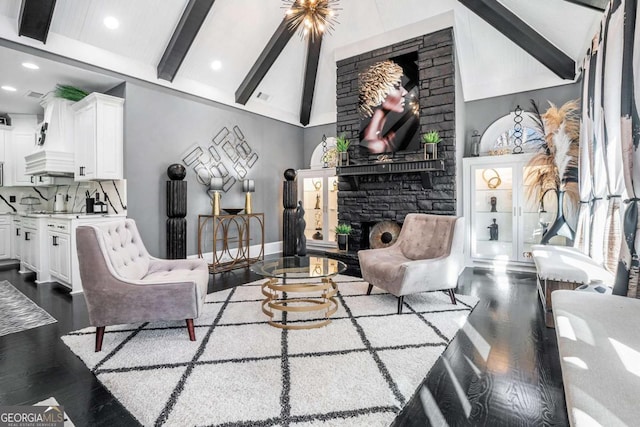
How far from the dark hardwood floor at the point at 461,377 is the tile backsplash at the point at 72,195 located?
1854 mm

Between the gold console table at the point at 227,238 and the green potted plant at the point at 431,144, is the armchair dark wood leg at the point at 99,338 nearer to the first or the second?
the gold console table at the point at 227,238

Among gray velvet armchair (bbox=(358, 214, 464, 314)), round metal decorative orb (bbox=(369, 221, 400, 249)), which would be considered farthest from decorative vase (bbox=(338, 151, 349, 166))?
gray velvet armchair (bbox=(358, 214, 464, 314))

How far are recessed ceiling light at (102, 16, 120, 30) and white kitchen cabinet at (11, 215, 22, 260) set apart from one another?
3285mm

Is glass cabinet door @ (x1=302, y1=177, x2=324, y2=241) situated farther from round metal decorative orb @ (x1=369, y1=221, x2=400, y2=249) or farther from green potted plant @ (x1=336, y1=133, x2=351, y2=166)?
round metal decorative orb @ (x1=369, y1=221, x2=400, y2=249)

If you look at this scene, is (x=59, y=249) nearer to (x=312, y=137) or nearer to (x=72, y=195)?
(x=72, y=195)

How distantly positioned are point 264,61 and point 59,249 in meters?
4.02

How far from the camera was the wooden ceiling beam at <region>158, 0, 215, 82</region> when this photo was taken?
3.96 m

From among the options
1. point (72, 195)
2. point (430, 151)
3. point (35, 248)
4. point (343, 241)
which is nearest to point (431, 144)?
point (430, 151)

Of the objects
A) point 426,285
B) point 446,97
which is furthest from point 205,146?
point 426,285

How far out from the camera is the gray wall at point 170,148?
4363 mm

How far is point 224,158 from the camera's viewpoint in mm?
5551

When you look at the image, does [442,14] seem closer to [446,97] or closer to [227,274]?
[446,97]

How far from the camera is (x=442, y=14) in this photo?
425 centimetres

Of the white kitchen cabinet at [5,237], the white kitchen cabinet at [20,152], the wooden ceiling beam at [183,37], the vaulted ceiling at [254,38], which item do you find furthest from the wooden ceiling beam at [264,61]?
the white kitchen cabinet at [5,237]
